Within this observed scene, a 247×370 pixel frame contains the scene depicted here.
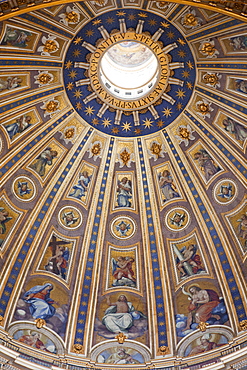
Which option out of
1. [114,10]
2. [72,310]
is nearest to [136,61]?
[114,10]

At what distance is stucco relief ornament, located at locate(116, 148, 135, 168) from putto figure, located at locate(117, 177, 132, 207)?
0.66 m

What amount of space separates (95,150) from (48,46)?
510cm

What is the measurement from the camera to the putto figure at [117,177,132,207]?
23.8 metres

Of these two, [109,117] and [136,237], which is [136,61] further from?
[136,237]

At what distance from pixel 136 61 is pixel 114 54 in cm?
110

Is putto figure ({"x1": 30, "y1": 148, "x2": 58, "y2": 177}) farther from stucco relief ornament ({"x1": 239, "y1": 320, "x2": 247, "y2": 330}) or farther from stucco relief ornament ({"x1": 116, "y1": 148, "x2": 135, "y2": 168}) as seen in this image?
stucco relief ornament ({"x1": 239, "y1": 320, "x2": 247, "y2": 330})

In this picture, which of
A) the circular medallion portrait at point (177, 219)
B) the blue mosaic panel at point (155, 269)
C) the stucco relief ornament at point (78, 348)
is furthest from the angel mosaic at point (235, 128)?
the stucco relief ornament at point (78, 348)

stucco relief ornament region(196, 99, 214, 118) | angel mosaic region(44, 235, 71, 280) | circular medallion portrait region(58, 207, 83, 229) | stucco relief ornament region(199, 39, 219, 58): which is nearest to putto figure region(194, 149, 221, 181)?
stucco relief ornament region(196, 99, 214, 118)

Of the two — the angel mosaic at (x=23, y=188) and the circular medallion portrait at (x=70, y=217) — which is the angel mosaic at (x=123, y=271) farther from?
the angel mosaic at (x=23, y=188)

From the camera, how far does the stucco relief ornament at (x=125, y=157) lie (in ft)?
78.3

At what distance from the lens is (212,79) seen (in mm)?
21781

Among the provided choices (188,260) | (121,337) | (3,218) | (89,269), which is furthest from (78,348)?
(3,218)

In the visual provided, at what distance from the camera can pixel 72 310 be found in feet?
70.4

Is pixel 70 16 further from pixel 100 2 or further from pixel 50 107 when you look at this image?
pixel 50 107
